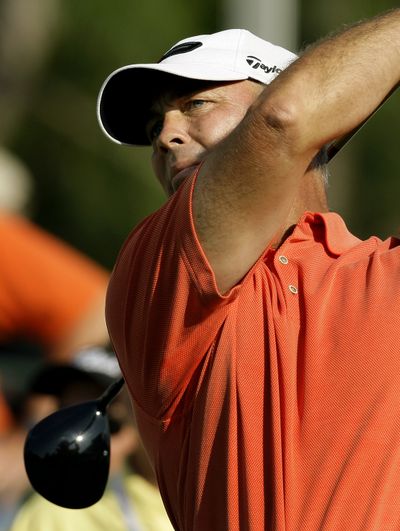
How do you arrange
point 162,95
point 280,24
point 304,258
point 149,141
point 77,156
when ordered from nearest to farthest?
point 304,258, point 162,95, point 149,141, point 280,24, point 77,156

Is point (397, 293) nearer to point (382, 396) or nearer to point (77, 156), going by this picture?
point (382, 396)

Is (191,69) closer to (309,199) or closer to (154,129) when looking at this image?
(154,129)

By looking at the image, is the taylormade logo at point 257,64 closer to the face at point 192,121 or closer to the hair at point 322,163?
the face at point 192,121

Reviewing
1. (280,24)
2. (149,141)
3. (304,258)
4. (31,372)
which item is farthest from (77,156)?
(304,258)

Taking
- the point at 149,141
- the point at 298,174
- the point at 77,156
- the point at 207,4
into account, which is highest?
the point at 298,174

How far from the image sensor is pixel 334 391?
9.11 ft

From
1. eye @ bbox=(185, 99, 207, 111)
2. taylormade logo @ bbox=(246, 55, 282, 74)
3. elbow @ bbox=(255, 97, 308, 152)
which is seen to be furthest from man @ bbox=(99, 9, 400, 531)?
taylormade logo @ bbox=(246, 55, 282, 74)

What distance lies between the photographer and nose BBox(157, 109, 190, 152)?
3.38 metres

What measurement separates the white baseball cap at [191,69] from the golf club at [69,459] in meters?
0.86

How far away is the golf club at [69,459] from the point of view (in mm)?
3281

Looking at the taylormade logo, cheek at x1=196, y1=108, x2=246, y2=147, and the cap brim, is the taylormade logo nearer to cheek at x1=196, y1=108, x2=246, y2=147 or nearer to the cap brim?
the cap brim

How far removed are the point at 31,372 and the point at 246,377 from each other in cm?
360

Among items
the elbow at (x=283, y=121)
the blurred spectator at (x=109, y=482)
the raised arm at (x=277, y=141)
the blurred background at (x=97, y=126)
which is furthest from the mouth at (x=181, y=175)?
the blurred background at (x=97, y=126)

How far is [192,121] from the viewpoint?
3.42 meters
